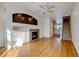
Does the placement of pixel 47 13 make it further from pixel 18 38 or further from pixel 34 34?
pixel 18 38

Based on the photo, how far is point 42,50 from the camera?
1687 mm

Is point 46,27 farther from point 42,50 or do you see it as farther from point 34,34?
point 42,50

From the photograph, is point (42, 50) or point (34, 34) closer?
point (42, 50)

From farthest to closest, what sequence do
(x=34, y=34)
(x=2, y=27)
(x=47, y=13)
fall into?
(x=34, y=34)
(x=47, y=13)
(x=2, y=27)

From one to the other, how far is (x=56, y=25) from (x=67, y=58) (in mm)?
674

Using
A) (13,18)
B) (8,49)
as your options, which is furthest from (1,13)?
(8,49)

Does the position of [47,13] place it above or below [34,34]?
above

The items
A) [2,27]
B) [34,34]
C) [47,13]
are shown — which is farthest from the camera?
[34,34]

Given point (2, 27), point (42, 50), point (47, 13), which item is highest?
point (47, 13)

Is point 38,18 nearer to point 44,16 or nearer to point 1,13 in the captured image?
point 44,16

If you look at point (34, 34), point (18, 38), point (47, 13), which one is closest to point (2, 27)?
point (18, 38)

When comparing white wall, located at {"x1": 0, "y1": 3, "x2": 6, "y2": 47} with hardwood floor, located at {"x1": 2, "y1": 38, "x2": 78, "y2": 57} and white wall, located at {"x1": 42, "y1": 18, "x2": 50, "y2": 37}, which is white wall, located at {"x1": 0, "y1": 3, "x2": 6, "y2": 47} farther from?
white wall, located at {"x1": 42, "y1": 18, "x2": 50, "y2": 37}

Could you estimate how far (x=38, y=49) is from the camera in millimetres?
1712

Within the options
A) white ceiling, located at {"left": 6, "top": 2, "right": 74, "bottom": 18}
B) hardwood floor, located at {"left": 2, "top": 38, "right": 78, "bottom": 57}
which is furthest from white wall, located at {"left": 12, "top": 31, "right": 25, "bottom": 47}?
white ceiling, located at {"left": 6, "top": 2, "right": 74, "bottom": 18}
